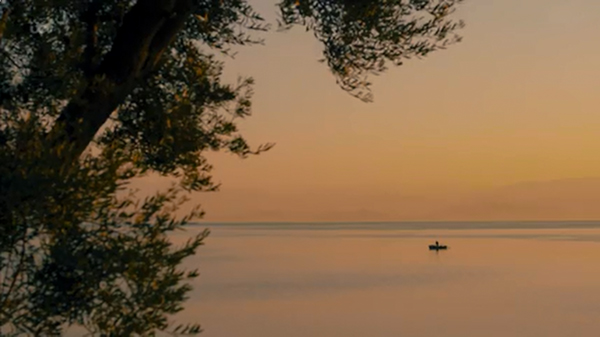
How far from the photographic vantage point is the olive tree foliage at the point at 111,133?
9484 mm

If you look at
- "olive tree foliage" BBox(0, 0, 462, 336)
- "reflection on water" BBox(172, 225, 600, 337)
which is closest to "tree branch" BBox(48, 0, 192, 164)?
"olive tree foliage" BBox(0, 0, 462, 336)

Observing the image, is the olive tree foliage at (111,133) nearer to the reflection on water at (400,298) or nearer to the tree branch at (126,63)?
the tree branch at (126,63)

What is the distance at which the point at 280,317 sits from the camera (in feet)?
181

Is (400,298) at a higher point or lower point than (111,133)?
higher

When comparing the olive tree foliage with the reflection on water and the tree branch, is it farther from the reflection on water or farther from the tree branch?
the reflection on water

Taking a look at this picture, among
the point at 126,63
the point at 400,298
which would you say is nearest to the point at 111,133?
the point at 126,63

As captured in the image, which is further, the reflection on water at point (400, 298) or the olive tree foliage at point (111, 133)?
the reflection on water at point (400, 298)

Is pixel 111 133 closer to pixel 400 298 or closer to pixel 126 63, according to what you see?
pixel 126 63

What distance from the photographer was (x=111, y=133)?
1400 cm

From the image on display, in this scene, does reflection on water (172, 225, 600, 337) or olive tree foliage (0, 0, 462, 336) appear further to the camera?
reflection on water (172, 225, 600, 337)

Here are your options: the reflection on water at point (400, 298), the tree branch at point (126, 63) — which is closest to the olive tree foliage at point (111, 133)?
the tree branch at point (126, 63)

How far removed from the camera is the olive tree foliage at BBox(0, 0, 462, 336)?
31.1 ft

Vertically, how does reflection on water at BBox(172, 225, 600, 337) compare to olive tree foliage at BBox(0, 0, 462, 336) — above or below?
above

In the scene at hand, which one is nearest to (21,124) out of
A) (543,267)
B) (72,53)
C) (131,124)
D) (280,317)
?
(72,53)
